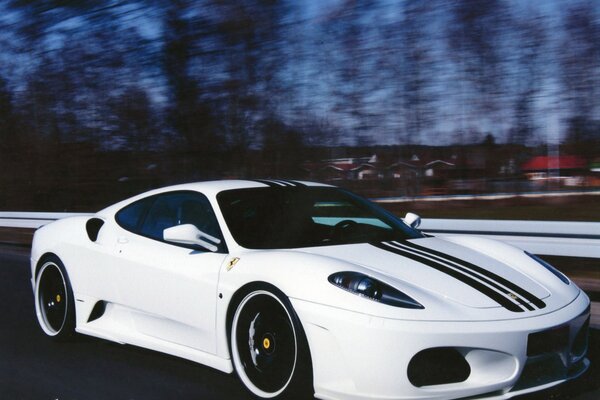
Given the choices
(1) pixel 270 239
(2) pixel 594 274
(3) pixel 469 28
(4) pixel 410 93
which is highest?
(3) pixel 469 28

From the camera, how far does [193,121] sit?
18.3 m

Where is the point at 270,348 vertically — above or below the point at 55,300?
above

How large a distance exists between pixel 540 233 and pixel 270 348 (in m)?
4.13

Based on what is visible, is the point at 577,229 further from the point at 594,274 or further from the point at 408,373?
the point at 408,373

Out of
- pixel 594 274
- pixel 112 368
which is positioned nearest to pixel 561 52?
pixel 594 274

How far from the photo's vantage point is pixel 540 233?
6906mm

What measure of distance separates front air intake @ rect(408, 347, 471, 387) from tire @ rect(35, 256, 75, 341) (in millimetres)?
2944

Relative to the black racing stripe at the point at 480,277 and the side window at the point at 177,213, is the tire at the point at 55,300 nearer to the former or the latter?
the side window at the point at 177,213

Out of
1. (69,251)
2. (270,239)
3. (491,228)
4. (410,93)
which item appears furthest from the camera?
(410,93)

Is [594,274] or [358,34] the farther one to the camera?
[358,34]

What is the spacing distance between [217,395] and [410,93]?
39.0 ft

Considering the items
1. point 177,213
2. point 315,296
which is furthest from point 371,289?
point 177,213

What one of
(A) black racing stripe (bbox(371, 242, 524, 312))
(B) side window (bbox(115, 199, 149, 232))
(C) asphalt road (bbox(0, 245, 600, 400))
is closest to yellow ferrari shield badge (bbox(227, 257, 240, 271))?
(C) asphalt road (bbox(0, 245, 600, 400))

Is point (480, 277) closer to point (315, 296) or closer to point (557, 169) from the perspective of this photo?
point (315, 296)
